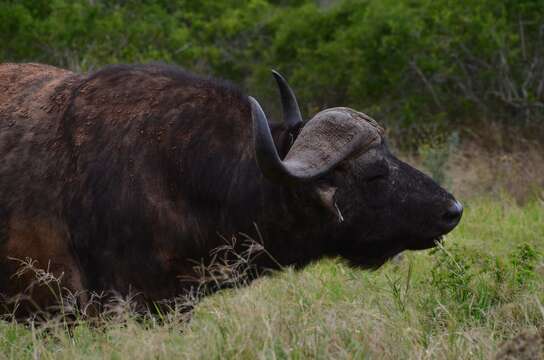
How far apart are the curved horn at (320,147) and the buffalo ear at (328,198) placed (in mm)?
192

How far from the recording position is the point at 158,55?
1346 centimetres

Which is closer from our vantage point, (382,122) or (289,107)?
(289,107)

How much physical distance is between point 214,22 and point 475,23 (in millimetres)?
5400

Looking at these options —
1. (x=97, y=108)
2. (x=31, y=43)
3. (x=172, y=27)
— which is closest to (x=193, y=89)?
(x=97, y=108)

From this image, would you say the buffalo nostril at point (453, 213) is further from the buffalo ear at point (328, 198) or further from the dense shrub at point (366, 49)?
the dense shrub at point (366, 49)

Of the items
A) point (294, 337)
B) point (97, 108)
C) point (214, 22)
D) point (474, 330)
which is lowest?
point (214, 22)

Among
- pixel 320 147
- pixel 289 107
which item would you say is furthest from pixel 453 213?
pixel 289 107

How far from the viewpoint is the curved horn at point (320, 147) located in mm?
4957

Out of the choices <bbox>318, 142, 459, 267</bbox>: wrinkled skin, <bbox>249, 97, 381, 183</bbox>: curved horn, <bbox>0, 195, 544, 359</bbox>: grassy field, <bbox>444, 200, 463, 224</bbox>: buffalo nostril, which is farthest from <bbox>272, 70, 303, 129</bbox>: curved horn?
<bbox>444, 200, 463, 224</bbox>: buffalo nostril

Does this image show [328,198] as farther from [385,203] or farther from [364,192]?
[385,203]

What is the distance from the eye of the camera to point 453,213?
5.43 meters

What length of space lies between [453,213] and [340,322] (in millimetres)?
1348

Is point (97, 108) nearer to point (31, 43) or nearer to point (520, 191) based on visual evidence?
point (520, 191)

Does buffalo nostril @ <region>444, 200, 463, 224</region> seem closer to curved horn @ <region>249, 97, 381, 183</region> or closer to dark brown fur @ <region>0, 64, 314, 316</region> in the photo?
curved horn @ <region>249, 97, 381, 183</region>
